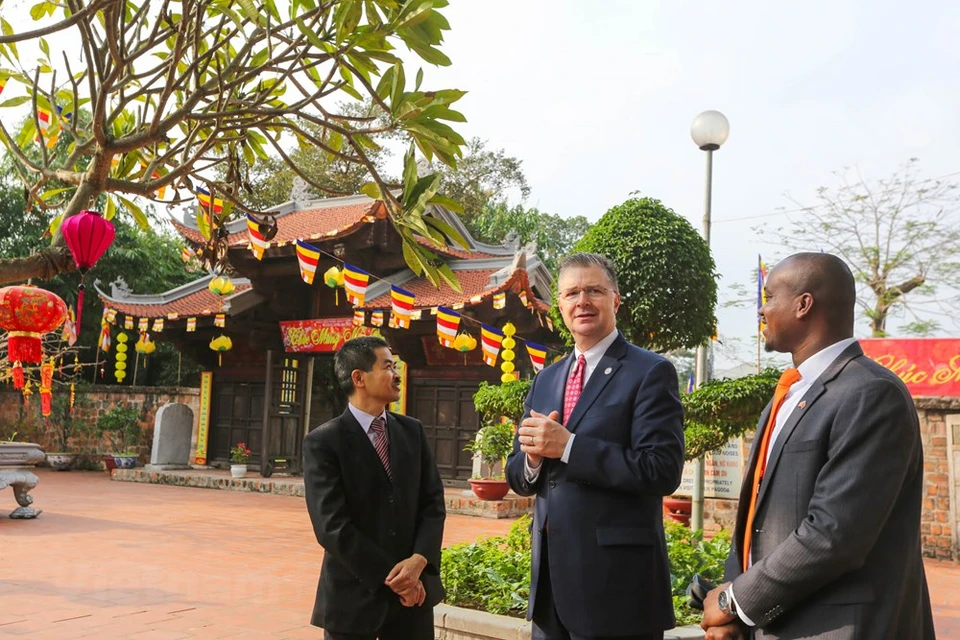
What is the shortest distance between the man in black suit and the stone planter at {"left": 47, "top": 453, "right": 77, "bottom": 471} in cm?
1888

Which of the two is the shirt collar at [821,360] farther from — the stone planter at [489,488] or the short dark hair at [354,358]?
the stone planter at [489,488]

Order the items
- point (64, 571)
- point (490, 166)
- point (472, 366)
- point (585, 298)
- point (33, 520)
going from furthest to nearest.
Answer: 1. point (490, 166)
2. point (472, 366)
3. point (33, 520)
4. point (64, 571)
5. point (585, 298)

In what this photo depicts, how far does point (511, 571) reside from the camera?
4691mm

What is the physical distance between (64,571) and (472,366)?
9038 mm

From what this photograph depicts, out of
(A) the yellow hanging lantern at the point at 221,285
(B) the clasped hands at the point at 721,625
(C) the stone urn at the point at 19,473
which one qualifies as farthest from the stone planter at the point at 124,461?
(B) the clasped hands at the point at 721,625

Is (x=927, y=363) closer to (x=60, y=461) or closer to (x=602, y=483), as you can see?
(x=602, y=483)

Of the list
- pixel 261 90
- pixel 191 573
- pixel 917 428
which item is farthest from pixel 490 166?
pixel 917 428

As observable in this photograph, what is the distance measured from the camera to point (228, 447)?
17.9 metres

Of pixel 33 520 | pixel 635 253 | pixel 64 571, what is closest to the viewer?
pixel 635 253

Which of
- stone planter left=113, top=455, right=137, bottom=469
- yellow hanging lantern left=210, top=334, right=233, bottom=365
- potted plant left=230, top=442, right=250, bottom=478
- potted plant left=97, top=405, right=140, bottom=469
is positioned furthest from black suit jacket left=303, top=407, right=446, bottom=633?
potted plant left=97, top=405, right=140, bottom=469

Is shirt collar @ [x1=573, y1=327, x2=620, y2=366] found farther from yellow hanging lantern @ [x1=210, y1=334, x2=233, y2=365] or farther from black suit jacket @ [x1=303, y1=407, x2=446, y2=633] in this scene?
yellow hanging lantern @ [x1=210, y1=334, x2=233, y2=365]

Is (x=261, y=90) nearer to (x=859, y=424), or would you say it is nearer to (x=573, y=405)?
(x=573, y=405)

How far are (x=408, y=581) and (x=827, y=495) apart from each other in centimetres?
148

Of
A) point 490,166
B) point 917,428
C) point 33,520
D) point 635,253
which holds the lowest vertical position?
point 33,520
